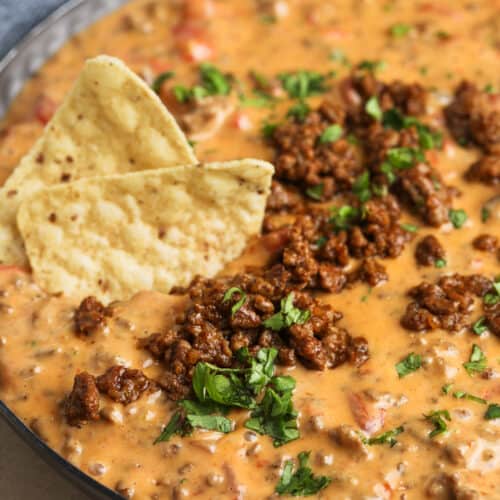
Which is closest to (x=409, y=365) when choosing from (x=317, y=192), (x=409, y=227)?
(x=409, y=227)

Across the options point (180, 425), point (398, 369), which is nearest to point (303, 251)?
point (398, 369)

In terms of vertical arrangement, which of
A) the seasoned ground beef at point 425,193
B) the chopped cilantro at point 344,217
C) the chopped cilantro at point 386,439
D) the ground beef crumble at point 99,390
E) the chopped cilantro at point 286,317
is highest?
the ground beef crumble at point 99,390

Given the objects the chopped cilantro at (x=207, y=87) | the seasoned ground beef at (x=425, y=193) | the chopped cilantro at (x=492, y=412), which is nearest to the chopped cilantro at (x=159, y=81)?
the chopped cilantro at (x=207, y=87)

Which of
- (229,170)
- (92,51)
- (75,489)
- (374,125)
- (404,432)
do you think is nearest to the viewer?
(75,489)

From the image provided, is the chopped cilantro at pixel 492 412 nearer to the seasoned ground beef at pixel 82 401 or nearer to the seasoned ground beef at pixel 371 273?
the seasoned ground beef at pixel 371 273

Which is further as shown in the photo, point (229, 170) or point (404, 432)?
point (229, 170)

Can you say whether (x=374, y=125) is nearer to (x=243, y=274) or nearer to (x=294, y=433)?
(x=243, y=274)

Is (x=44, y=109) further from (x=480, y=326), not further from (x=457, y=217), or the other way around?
(x=480, y=326)
